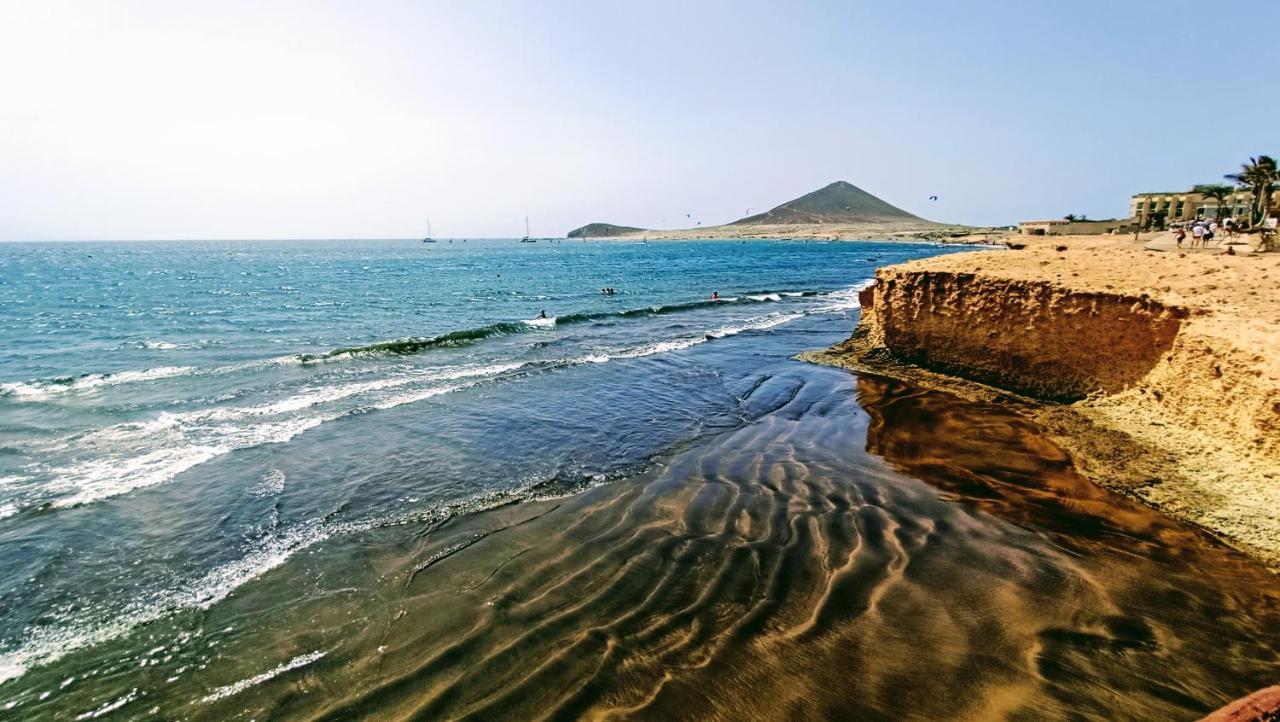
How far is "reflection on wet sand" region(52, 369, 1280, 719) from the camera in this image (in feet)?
15.9

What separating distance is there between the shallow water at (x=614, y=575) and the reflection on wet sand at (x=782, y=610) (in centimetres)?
3

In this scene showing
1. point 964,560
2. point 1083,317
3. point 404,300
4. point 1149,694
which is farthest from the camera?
point 404,300

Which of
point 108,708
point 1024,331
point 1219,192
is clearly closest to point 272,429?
point 108,708

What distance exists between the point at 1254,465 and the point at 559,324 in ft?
89.1

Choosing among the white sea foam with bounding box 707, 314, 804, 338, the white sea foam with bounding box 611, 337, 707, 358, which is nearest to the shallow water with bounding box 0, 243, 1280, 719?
the white sea foam with bounding box 611, 337, 707, 358

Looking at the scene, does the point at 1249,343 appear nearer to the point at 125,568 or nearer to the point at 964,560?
the point at 964,560

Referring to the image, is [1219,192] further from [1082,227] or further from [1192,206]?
[1082,227]

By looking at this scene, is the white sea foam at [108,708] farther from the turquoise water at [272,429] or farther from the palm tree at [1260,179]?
the palm tree at [1260,179]

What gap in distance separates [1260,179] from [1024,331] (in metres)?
40.6

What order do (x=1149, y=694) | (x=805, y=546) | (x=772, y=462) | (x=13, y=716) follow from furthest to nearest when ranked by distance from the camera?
(x=772, y=462) → (x=805, y=546) → (x=13, y=716) → (x=1149, y=694)

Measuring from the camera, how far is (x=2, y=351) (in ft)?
74.4

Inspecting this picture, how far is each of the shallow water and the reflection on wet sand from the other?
0.03m

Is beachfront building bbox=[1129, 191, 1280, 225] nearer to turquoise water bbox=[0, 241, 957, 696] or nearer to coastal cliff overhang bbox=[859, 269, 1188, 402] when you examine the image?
turquoise water bbox=[0, 241, 957, 696]

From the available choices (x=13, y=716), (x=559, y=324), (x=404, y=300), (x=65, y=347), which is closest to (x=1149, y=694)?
(x=13, y=716)
